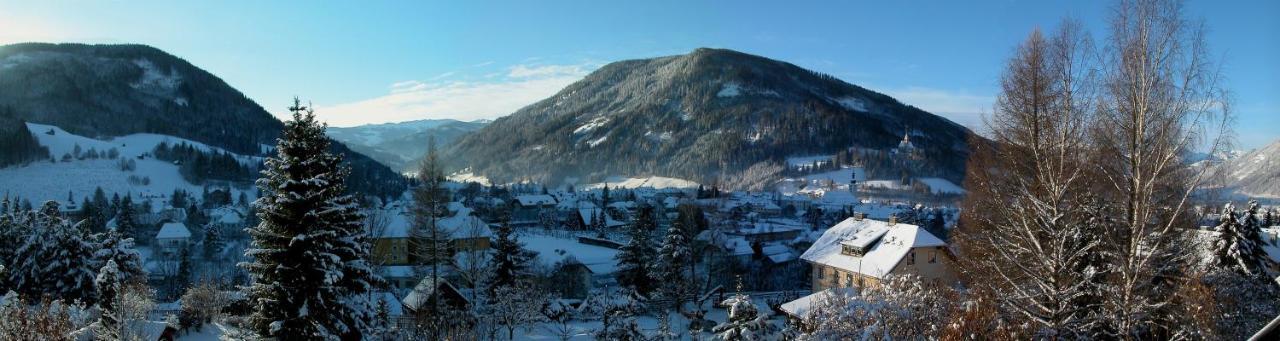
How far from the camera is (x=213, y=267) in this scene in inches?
2180

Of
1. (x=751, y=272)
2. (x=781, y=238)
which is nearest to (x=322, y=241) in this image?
(x=751, y=272)

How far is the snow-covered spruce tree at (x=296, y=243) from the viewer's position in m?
12.3

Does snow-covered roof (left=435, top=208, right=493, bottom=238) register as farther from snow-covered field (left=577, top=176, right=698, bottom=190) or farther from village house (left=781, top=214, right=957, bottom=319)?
snow-covered field (left=577, top=176, right=698, bottom=190)

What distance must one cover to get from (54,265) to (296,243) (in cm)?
A: 1855

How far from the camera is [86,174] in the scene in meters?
112

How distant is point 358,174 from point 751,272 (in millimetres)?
114888

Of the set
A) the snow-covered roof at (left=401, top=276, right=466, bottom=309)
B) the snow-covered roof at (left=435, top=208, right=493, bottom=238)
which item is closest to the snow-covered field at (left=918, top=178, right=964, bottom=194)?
the snow-covered roof at (left=435, top=208, right=493, bottom=238)

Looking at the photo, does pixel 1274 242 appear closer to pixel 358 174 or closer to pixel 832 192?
pixel 832 192

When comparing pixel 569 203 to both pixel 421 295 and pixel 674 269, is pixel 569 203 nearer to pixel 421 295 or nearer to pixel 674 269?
pixel 674 269

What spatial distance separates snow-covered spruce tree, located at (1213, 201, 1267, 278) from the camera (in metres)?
20.1

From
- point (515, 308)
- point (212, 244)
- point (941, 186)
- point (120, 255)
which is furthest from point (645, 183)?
point (120, 255)

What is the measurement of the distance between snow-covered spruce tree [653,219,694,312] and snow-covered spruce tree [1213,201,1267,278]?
2073 centimetres

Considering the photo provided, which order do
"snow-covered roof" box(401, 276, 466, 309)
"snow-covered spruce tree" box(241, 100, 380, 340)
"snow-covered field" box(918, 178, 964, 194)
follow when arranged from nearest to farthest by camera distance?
"snow-covered spruce tree" box(241, 100, 380, 340) → "snow-covered roof" box(401, 276, 466, 309) → "snow-covered field" box(918, 178, 964, 194)

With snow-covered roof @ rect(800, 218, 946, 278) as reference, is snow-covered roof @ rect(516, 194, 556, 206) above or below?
below
